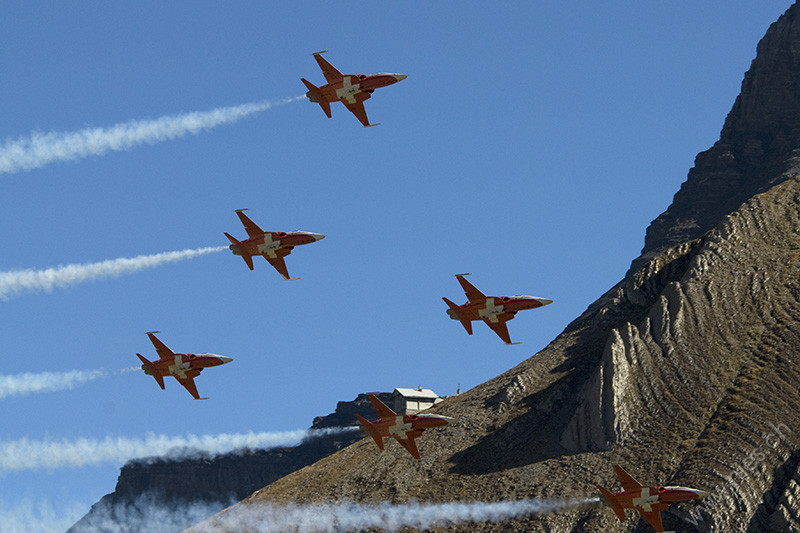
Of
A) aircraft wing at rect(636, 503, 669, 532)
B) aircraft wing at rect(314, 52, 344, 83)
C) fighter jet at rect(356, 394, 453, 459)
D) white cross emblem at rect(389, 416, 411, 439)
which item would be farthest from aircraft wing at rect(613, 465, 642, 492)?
aircraft wing at rect(314, 52, 344, 83)

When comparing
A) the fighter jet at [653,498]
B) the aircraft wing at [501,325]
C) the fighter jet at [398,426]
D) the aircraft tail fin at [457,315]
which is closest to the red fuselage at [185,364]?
the fighter jet at [398,426]

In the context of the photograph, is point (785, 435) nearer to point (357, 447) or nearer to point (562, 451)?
point (562, 451)

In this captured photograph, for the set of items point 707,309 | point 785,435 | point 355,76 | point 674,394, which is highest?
point 355,76

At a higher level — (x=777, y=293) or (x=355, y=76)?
(x=355, y=76)

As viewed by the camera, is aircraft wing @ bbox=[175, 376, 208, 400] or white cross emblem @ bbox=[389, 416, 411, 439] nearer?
aircraft wing @ bbox=[175, 376, 208, 400]

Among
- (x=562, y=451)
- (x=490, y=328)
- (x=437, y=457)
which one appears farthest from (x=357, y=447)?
(x=490, y=328)

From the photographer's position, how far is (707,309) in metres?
168

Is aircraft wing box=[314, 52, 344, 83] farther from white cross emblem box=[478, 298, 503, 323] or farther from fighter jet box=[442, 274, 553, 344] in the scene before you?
white cross emblem box=[478, 298, 503, 323]

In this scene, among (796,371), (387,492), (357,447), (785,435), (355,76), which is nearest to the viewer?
(355,76)

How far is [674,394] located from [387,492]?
40192mm

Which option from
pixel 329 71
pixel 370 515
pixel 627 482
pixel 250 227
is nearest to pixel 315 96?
pixel 329 71

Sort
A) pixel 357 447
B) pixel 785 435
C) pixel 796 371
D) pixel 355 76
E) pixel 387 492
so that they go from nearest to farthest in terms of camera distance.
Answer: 1. pixel 355 76
2. pixel 785 435
3. pixel 796 371
4. pixel 387 492
5. pixel 357 447

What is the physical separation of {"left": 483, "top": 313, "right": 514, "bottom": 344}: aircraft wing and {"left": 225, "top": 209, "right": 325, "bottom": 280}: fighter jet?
1733cm

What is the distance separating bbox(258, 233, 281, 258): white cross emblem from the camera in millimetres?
104625
